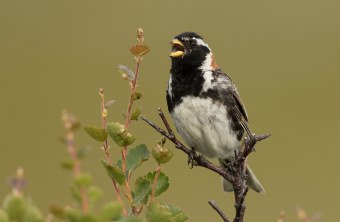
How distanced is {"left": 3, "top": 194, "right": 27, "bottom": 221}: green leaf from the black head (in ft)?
9.48

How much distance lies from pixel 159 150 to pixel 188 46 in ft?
8.49

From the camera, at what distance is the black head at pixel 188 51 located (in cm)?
375

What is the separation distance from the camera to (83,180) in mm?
811

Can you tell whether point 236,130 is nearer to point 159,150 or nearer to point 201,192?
point 159,150

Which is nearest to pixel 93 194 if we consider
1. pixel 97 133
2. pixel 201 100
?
pixel 97 133

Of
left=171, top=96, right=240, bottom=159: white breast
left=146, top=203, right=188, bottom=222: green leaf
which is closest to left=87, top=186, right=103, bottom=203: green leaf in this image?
left=146, top=203, right=188, bottom=222: green leaf

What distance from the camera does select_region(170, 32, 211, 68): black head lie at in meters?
3.75

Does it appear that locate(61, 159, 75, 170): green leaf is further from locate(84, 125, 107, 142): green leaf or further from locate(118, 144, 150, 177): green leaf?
locate(118, 144, 150, 177): green leaf

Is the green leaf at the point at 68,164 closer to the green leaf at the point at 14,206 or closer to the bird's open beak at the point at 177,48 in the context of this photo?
the green leaf at the point at 14,206

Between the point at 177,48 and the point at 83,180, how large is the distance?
3.01 meters

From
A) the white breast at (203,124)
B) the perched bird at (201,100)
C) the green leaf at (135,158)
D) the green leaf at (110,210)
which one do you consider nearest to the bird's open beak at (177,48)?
the perched bird at (201,100)

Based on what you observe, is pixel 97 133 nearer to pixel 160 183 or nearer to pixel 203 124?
pixel 160 183

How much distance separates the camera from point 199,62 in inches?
150

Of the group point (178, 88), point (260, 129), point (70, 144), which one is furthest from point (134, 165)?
point (260, 129)
